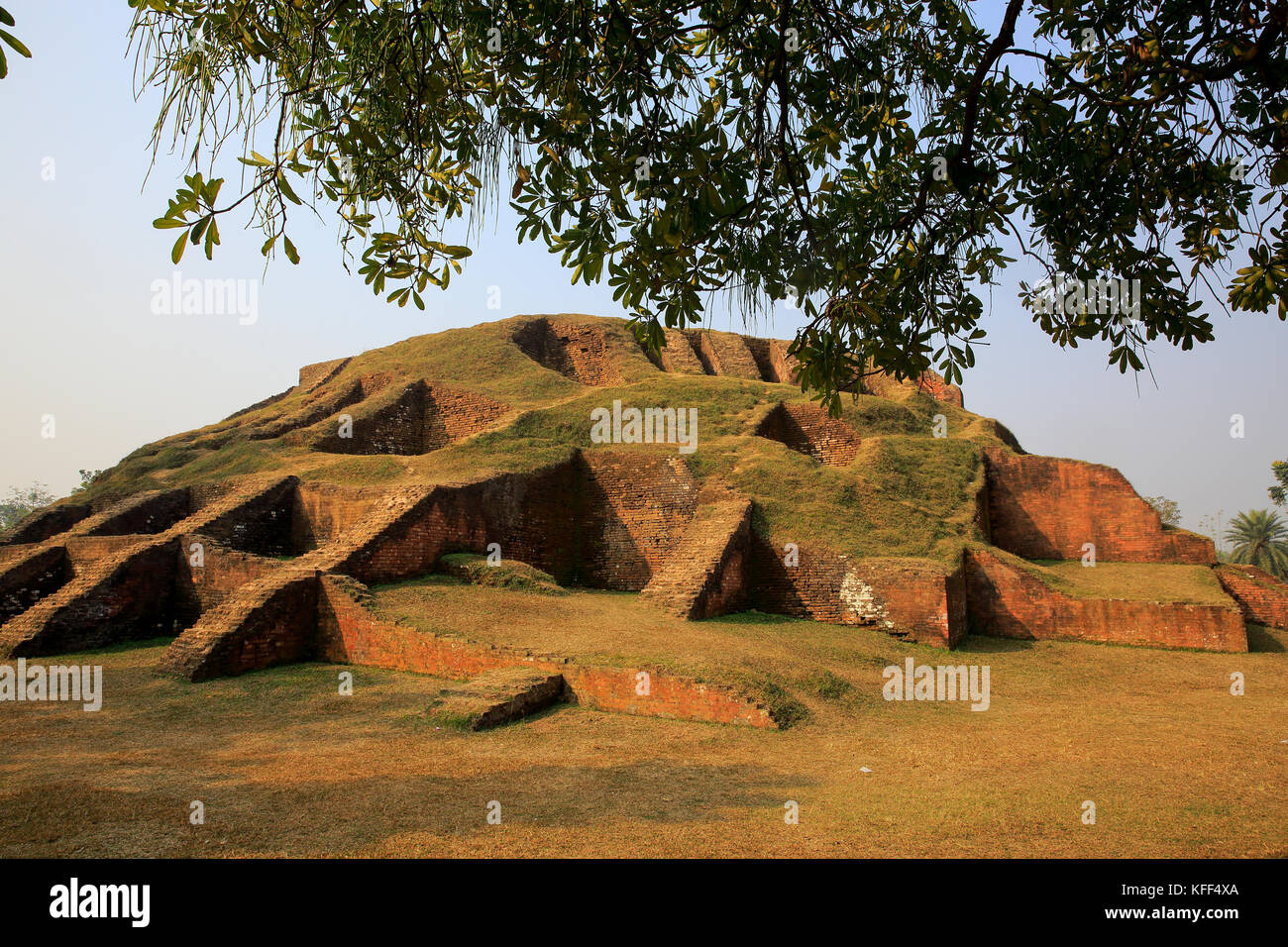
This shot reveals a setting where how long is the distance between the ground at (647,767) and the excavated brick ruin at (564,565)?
1.30 ft

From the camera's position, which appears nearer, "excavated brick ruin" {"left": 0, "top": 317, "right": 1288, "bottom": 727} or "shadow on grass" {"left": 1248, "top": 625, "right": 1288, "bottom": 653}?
"excavated brick ruin" {"left": 0, "top": 317, "right": 1288, "bottom": 727}

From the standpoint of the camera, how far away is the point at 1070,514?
15844mm

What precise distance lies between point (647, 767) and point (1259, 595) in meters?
12.9

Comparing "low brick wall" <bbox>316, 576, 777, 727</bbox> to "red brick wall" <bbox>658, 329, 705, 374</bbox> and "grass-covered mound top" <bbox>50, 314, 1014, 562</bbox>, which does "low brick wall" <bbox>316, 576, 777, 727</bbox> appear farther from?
"red brick wall" <bbox>658, 329, 705, 374</bbox>

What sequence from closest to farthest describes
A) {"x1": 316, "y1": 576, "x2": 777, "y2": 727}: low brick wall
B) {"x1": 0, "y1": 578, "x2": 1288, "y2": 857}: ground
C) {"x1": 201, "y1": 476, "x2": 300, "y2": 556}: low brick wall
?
{"x1": 0, "y1": 578, "x2": 1288, "y2": 857}: ground < {"x1": 316, "y1": 576, "x2": 777, "y2": 727}: low brick wall < {"x1": 201, "y1": 476, "x2": 300, "y2": 556}: low brick wall

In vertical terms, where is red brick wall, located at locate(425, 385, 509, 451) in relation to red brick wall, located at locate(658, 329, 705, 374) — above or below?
below

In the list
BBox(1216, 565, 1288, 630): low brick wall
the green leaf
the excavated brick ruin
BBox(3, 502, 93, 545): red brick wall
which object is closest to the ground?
the excavated brick ruin

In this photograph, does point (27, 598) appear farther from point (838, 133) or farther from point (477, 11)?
point (838, 133)

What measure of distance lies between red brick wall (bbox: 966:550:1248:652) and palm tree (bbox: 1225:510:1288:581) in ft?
126

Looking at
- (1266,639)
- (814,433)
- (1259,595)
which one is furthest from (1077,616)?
(814,433)

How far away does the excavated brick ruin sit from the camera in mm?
8594

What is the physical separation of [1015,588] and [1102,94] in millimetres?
8833

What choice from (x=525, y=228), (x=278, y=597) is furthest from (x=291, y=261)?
(x=278, y=597)

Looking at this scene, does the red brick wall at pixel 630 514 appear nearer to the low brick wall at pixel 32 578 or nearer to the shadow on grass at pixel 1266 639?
the low brick wall at pixel 32 578
